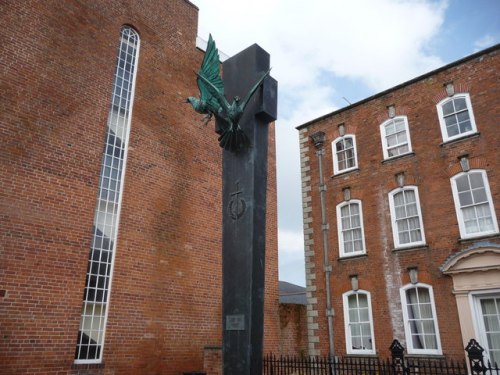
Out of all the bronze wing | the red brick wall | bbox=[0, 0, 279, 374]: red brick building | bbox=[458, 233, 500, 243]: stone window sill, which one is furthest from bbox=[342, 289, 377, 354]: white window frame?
the bronze wing

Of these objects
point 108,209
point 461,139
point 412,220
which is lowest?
point 108,209

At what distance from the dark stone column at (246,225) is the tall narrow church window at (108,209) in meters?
5.15

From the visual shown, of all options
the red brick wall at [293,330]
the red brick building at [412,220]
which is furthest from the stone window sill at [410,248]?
the red brick wall at [293,330]

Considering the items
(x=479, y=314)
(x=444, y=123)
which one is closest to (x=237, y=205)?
(x=479, y=314)

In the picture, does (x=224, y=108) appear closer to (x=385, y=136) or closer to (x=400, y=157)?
(x=400, y=157)

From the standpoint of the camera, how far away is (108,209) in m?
10.8

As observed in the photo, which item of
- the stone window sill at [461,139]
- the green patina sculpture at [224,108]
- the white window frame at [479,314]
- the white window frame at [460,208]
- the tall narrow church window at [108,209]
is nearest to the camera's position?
the green patina sculpture at [224,108]

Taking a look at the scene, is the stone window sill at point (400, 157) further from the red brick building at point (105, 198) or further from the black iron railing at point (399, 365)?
the black iron railing at point (399, 365)

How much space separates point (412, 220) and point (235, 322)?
8.71 meters

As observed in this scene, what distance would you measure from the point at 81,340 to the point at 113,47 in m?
8.24

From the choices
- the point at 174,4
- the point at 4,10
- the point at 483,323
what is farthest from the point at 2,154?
the point at 483,323

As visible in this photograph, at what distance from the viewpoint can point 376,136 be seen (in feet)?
47.3

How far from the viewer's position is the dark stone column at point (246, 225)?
582 centimetres

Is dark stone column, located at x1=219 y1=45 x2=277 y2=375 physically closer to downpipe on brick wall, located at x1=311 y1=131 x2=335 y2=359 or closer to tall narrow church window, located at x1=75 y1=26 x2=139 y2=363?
tall narrow church window, located at x1=75 y1=26 x2=139 y2=363
